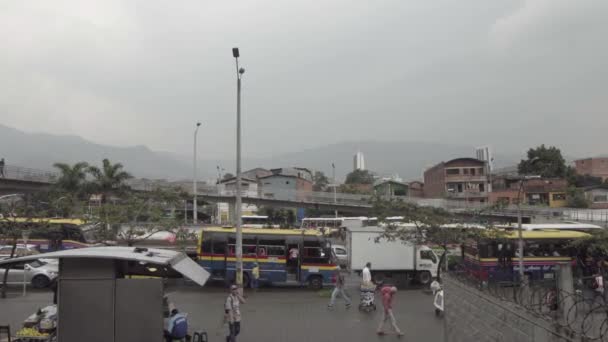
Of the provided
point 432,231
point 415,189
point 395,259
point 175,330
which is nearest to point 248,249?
point 395,259

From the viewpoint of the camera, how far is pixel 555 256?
22.6 metres

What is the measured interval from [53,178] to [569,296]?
49.6m

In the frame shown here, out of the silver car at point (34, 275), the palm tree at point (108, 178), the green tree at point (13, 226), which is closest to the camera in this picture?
the green tree at point (13, 226)

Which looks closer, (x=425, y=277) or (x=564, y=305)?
(x=564, y=305)

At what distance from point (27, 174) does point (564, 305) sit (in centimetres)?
5065

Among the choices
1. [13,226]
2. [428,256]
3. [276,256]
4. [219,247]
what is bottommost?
[428,256]

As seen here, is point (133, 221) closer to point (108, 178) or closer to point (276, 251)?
point (276, 251)

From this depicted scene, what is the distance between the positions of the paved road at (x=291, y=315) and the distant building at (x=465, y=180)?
2158 inches

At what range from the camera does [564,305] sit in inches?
265

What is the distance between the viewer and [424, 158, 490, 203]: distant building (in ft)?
235

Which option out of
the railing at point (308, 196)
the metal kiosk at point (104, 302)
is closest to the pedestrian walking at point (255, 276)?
the metal kiosk at point (104, 302)

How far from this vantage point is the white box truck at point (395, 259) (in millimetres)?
23359

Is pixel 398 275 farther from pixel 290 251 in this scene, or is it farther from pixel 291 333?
pixel 291 333

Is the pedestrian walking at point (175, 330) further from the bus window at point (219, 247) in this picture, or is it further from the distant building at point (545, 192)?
the distant building at point (545, 192)
